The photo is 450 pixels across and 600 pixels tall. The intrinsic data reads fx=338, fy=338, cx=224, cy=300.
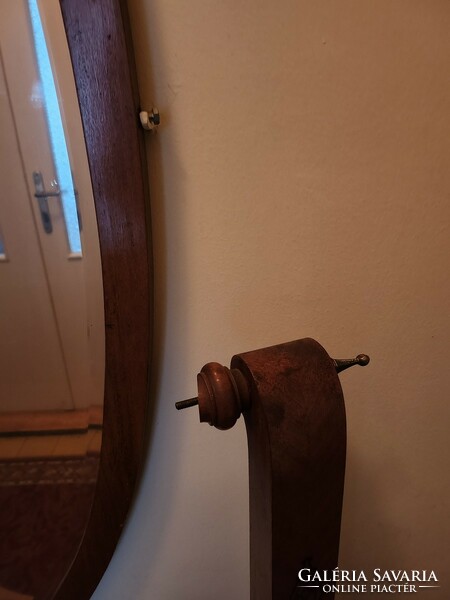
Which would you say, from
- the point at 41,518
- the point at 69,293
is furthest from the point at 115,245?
the point at 41,518

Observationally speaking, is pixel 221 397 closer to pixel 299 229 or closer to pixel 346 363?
pixel 346 363

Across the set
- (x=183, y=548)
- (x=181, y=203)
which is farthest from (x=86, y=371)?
(x=183, y=548)

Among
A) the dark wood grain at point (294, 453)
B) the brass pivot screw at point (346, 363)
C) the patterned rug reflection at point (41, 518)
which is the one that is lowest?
the patterned rug reflection at point (41, 518)

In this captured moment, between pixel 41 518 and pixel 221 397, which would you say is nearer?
pixel 221 397

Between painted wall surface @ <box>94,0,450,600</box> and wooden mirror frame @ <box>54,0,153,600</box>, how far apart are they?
5 cm

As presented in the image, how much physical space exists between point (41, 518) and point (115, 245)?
0.41 m

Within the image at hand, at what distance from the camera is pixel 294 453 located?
0.27m

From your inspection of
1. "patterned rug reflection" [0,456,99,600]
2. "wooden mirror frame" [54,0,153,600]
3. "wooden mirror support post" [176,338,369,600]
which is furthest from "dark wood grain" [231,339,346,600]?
"patterned rug reflection" [0,456,99,600]

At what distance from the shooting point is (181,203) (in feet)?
1.34

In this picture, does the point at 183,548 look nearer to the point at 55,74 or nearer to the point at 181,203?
the point at 181,203

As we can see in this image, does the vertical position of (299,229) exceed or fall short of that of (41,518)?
it exceeds it

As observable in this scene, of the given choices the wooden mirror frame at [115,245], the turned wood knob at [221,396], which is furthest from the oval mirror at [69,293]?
the turned wood knob at [221,396]

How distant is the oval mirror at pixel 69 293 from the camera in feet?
1.08

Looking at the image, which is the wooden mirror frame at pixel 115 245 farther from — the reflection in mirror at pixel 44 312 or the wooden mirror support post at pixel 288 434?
the wooden mirror support post at pixel 288 434
